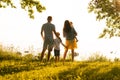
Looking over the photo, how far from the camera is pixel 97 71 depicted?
13656 millimetres

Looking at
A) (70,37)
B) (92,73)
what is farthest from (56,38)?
(92,73)

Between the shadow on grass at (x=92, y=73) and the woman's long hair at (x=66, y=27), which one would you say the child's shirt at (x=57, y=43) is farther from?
the shadow on grass at (x=92, y=73)

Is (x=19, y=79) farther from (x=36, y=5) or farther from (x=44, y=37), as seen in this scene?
(x=36, y=5)

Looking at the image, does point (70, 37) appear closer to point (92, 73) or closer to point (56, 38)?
point (56, 38)

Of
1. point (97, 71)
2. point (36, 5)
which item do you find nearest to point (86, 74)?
point (97, 71)

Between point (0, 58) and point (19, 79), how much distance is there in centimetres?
911

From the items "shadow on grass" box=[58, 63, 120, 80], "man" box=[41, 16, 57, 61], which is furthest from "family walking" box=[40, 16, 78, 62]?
"shadow on grass" box=[58, 63, 120, 80]

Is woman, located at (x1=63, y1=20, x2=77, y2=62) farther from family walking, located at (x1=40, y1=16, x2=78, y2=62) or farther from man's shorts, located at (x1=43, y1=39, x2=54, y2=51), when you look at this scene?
man's shorts, located at (x1=43, y1=39, x2=54, y2=51)

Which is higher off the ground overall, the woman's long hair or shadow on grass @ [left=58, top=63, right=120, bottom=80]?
the woman's long hair

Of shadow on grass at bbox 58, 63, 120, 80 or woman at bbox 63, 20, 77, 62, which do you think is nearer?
shadow on grass at bbox 58, 63, 120, 80

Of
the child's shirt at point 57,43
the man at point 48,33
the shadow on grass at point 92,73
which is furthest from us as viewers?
the child's shirt at point 57,43

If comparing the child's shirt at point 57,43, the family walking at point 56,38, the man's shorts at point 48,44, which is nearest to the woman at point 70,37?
the family walking at point 56,38

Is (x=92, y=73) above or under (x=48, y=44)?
under

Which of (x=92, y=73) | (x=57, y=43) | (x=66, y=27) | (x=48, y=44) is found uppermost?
(x=66, y=27)
